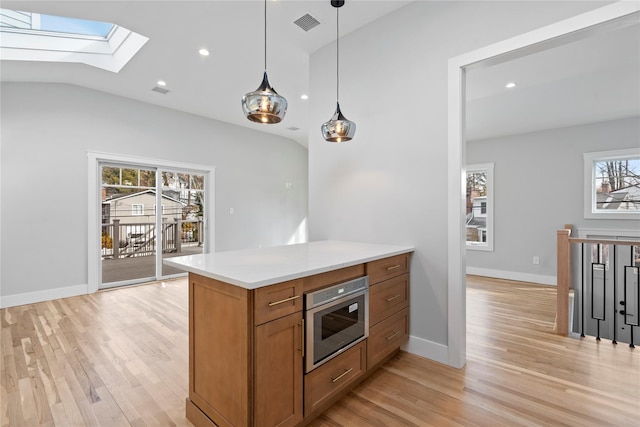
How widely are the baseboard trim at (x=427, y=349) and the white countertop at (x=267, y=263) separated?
2.61ft

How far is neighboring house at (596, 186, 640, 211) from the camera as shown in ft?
14.8

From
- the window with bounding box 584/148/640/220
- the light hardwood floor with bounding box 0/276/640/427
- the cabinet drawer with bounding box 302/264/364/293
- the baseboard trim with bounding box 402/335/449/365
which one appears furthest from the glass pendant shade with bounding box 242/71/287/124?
the window with bounding box 584/148/640/220

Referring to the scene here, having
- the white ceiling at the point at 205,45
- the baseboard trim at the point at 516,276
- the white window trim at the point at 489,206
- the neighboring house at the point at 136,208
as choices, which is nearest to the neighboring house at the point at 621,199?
the baseboard trim at the point at 516,276

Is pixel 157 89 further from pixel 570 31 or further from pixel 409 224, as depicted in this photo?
pixel 570 31

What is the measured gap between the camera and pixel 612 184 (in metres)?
4.64

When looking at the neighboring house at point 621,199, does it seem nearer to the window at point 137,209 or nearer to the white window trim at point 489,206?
the white window trim at point 489,206

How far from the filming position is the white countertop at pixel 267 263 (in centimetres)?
137

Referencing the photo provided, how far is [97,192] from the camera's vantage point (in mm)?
4371

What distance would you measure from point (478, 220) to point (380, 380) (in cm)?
486

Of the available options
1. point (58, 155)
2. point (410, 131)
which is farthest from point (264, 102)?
point (58, 155)

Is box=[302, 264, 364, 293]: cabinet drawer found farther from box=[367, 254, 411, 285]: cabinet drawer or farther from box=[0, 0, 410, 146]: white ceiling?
box=[0, 0, 410, 146]: white ceiling

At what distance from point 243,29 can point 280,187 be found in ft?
14.0

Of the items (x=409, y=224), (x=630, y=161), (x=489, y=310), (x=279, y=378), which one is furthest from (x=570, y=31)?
(x=630, y=161)

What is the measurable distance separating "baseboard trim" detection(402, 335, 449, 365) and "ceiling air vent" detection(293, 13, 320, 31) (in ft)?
9.88
